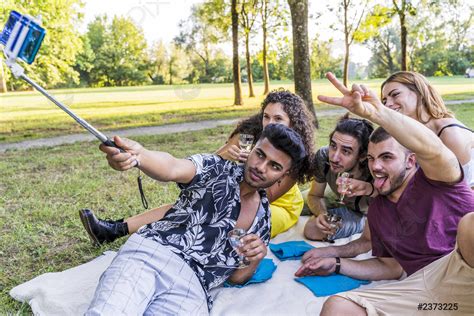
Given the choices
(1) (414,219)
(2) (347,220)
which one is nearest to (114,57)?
(2) (347,220)

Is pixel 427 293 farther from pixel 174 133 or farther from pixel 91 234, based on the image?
pixel 174 133

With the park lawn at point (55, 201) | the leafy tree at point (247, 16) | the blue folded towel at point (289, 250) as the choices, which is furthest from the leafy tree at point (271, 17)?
the blue folded towel at point (289, 250)

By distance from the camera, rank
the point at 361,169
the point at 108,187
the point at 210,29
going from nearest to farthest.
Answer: the point at 361,169 → the point at 108,187 → the point at 210,29

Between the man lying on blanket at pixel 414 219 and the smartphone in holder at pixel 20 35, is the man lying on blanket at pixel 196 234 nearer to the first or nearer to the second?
the man lying on blanket at pixel 414 219

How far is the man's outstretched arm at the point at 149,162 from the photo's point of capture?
2.07 meters

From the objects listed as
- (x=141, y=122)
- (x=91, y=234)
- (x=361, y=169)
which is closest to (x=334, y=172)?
(x=361, y=169)

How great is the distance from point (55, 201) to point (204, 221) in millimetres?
3461

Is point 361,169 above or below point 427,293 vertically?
above

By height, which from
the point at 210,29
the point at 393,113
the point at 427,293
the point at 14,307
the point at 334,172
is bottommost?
the point at 14,307

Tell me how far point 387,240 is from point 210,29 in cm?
1677

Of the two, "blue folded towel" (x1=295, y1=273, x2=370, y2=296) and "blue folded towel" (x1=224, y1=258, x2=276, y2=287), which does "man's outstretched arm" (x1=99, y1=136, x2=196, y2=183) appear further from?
"blue folded towel" (x1=295, y1=273, x2=370, y2=296)

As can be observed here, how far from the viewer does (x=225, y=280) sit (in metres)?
3.14

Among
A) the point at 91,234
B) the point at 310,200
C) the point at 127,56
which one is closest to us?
the point at 91,234

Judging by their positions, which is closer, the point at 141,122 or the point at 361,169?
the point at 361,169
